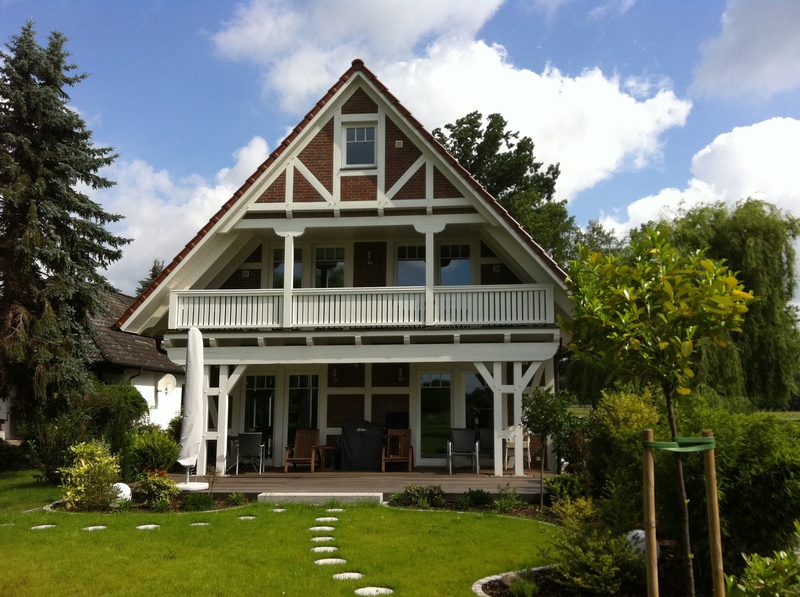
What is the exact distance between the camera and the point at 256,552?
7477mm

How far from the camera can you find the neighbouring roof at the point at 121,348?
21016 millimetres

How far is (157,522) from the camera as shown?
9336mm

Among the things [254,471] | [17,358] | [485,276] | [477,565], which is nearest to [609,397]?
[477,565]

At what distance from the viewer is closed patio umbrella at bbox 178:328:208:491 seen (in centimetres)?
1127

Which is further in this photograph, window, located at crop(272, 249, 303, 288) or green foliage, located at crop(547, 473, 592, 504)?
window, located at crop(272, 249, 303, 288)

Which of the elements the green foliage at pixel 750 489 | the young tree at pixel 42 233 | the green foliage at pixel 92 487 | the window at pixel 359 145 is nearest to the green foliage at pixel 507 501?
the green foliage at pixel 750 489

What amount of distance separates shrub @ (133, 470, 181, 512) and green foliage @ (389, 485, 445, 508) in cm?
334

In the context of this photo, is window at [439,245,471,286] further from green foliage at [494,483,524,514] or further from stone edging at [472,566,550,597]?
stone edging at [472,566,550,597]

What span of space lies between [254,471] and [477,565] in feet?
28.9

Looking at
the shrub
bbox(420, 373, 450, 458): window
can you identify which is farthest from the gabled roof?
the shrub

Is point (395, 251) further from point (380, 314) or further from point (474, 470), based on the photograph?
point (474, 470)

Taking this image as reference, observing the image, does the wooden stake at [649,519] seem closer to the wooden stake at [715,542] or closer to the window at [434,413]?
the wooden stake at [715,542]

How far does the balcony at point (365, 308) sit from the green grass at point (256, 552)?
4.78 metres

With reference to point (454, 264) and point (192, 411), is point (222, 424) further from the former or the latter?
point (454, 264)
